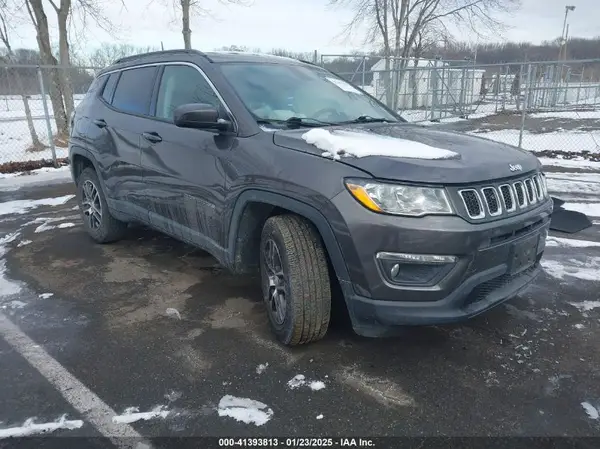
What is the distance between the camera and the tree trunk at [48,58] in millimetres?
13767

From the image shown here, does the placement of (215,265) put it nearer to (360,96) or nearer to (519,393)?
(360,96)

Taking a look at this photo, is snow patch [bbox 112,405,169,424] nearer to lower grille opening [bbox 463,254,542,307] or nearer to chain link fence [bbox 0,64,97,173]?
lower grille opening [bbox 463,254,542,307]

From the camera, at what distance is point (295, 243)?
8.91 feet

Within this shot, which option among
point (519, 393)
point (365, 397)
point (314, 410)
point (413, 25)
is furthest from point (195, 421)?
point (413, 25)

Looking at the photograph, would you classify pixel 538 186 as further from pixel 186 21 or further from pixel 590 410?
pixel 186 21

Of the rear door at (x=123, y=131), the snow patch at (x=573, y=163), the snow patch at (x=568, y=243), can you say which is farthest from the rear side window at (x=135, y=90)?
the snow patch at (x=573, y=163)

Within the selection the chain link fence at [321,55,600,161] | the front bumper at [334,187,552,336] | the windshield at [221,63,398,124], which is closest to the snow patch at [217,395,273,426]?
the front bumper at [334,187,552,336]

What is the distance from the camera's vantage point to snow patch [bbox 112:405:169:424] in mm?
2346

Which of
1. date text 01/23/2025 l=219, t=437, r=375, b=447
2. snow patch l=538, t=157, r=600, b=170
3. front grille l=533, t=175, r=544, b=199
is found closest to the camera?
date text 01/23/2025 l=219, t=437, r=375, b=447

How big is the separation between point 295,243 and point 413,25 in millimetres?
26836

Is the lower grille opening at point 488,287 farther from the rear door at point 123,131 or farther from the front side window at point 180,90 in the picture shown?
the rear door at point 123,131

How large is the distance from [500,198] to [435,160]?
42 centimetres

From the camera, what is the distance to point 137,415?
238 centimetres

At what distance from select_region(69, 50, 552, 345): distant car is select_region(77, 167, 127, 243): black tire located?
916 millimetres
